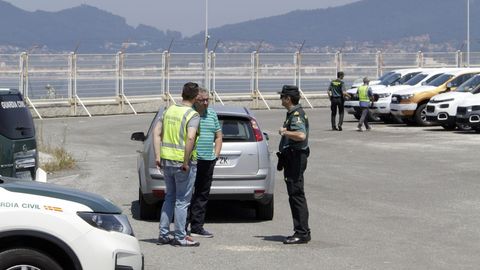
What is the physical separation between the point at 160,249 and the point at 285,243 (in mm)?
1432

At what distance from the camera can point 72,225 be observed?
7879 millimetres

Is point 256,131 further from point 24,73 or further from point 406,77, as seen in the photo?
point 24,73

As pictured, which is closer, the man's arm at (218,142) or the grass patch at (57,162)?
the man's arm at (218,142)

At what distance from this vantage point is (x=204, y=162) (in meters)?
12.8

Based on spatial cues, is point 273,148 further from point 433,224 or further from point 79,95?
point 79,95

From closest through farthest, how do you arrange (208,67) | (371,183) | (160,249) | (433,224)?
(160,249) < (433,224) < (371,183) < (208,67)

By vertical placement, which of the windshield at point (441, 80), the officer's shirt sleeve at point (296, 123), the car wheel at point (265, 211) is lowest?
the car wheel at point (265, 211)

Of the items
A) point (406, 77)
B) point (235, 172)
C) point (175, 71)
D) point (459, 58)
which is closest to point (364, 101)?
point (406, 77)

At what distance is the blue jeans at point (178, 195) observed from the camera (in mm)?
12109

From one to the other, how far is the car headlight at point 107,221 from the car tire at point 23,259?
1.37 ft

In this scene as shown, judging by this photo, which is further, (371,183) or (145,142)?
(371,183)

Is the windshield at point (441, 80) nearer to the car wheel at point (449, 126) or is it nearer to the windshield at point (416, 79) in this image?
the windshield at point (416, 79)

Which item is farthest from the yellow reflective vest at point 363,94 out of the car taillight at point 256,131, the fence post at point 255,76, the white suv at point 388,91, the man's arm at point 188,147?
the man's arm at point 188,147

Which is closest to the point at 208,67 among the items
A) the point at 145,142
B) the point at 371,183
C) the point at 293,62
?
the point at 293,62
